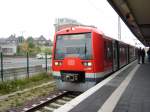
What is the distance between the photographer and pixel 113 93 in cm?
848

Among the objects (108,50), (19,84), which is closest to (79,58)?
(108,50)

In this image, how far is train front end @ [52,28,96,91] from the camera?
10.9 metres

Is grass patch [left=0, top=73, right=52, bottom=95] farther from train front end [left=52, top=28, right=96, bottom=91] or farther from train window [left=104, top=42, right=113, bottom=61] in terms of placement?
train window [left=104, top=42, right=113, bottom=61]

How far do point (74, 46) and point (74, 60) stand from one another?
62cm

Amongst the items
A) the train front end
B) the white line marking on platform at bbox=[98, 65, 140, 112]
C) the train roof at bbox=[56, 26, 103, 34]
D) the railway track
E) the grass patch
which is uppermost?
the train roof at bbox=[56, 26, 103, 34]

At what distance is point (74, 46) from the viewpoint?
11406 mm

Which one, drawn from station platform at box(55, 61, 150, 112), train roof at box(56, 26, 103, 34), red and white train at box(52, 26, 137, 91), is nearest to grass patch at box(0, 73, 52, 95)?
red and white train at box(52, 26, 137, 91)

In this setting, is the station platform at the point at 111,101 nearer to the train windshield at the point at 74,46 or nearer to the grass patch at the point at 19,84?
the train windshield at the point at 74,46

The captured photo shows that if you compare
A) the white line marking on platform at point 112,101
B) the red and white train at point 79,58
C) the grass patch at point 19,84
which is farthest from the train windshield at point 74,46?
the grass patch at point 19,84

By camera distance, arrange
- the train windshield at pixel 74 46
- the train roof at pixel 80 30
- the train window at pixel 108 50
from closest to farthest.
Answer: the train windshield at pixel 74 46 → the train roof at pixel 80 30 → the train window at pixel 108 50

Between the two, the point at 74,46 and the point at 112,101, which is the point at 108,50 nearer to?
the point at 74,46

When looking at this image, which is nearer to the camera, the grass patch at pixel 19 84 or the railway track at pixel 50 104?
the railway track at pixel 50 104

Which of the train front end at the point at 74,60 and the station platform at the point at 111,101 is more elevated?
the train front end at the point at 74,60

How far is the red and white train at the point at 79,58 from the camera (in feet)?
35.6
